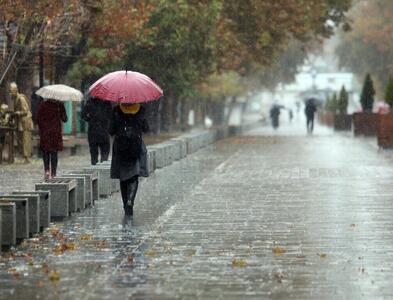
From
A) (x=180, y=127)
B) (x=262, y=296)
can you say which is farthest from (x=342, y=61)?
(x=262, y=296)

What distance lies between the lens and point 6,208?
12.9 m

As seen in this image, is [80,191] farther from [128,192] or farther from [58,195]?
[58,195]

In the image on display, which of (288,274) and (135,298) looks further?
(288,274)

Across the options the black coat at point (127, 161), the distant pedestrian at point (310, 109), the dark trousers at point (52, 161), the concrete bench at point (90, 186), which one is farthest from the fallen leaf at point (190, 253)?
the distant pedestrian at point (310, 109)

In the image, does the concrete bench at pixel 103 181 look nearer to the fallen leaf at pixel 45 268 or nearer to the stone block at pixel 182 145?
the fallen leaf at pixel 45 268

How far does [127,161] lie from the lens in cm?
1619

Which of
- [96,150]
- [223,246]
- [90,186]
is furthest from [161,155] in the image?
[223,246]

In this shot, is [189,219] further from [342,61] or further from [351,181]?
[342,61]

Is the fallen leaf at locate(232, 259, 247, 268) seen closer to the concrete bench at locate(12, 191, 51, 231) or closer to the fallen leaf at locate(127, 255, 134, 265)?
the fallen leaf at locate(127, 255, 134, 265)

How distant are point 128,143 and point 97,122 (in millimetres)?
7791

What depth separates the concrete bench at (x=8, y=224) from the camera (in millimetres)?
12875

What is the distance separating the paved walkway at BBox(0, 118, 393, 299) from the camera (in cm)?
1012

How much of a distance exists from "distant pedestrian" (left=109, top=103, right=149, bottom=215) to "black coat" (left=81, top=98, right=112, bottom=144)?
7.23 meters

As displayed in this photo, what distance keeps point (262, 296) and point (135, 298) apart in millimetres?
941
